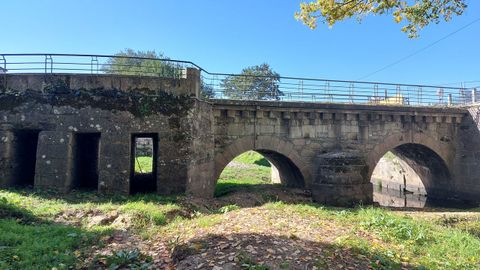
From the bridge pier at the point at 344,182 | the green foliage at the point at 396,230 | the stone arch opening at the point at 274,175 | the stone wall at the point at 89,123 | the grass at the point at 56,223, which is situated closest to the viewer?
the grass at the point at 56,223

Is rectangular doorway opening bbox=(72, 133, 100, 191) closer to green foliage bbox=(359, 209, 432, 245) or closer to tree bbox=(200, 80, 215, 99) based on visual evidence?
tree bbox=(200, 80, 215, 99)

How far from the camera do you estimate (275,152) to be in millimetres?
12945

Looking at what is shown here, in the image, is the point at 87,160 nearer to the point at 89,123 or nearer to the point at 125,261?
the point at 89,123

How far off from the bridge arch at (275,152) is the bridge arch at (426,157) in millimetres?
2788

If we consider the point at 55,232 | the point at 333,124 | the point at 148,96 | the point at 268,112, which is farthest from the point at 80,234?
the point at 333,124

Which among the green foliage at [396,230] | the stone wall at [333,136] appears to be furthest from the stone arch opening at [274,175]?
the green foliage at [396,230]

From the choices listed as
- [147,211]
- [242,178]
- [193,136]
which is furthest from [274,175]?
[147,211]

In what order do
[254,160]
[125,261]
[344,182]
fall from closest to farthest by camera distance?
[125,261] < [344,182] < [254,160]

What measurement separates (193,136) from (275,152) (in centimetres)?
422

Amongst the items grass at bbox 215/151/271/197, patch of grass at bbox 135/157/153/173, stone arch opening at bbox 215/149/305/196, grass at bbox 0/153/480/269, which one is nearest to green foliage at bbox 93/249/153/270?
grass at bbox 0/153/480/269

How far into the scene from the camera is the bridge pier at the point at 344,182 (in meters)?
11.5

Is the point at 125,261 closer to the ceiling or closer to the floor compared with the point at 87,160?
closer to the floor

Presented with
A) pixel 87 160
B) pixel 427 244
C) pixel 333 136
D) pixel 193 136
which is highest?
pixel 333 136

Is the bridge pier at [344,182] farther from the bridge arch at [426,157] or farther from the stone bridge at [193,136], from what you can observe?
the bridge arch at [426,157]
